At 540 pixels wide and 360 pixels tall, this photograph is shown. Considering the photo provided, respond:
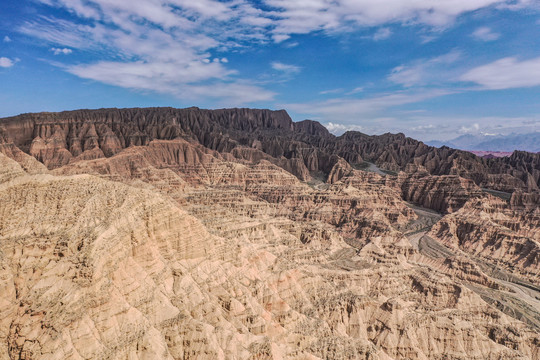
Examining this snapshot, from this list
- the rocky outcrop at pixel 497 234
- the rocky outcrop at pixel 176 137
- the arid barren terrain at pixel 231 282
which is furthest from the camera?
the rocky outcrop at pixel 176 137

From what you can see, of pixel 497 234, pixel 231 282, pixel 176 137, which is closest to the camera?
pixel 231 282

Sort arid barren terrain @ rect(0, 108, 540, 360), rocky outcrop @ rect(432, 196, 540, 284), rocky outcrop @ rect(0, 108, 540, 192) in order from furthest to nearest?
1. rocky outcrop @ rect(0, 108, 540, 192)
2. rocky outcrop @ rect(432, 196, 540, 284)
3. arid barren terrain @ rect(0, 108, 540, 360)

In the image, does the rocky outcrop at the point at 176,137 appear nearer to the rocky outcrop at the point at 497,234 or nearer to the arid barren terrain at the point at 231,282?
the rocky outcrop at the point at 497,234

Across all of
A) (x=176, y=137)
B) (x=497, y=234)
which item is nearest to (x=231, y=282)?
(x=497, y=234)

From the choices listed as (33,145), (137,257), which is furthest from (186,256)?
(33,145)

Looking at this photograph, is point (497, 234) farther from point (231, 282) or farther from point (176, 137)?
point (176, 137)

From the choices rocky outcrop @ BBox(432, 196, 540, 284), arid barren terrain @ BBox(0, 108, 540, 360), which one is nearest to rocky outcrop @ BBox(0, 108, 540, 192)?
rocky outcrop @ BBox(432, 196, 540, 284)

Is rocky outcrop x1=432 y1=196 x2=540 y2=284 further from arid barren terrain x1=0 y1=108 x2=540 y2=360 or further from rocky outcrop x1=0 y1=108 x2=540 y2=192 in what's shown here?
rocky outcrop x1=0 y1=108 x2=540 y2=192

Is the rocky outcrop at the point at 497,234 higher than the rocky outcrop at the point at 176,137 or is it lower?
lower

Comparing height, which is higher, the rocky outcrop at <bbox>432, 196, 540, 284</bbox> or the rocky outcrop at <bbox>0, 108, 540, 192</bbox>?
the rocky outcrop at <bbox>0, 108, 540, 192</bbox>

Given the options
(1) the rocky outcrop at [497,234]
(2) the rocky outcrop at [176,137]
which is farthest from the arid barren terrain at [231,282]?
(2) the rocky outcrop at [176,137]

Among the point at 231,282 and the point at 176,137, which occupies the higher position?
the point at 176,137
